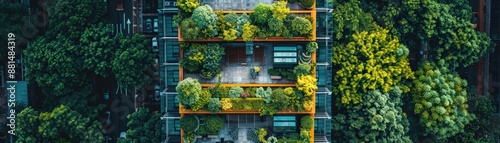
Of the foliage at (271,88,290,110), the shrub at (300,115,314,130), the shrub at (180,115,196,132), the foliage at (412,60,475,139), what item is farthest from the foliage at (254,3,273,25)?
the foliage at (412,60,475,139)

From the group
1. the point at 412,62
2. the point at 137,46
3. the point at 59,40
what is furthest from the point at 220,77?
the point at 412,62

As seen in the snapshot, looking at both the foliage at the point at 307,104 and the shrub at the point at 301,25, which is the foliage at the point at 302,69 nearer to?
the foliage at the point at 307,104

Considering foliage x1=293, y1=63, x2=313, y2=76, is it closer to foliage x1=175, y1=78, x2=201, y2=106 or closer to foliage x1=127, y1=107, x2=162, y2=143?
foliage x1=175, y1=78, x2=201, y2=106

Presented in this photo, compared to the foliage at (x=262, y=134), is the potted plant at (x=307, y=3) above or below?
above

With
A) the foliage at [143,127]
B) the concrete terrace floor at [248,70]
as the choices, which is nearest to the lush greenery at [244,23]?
the concrete terrace floor at [248,70]

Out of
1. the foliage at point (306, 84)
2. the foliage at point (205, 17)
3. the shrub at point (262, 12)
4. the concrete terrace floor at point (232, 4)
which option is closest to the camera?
the foliage at point (205, 17)
